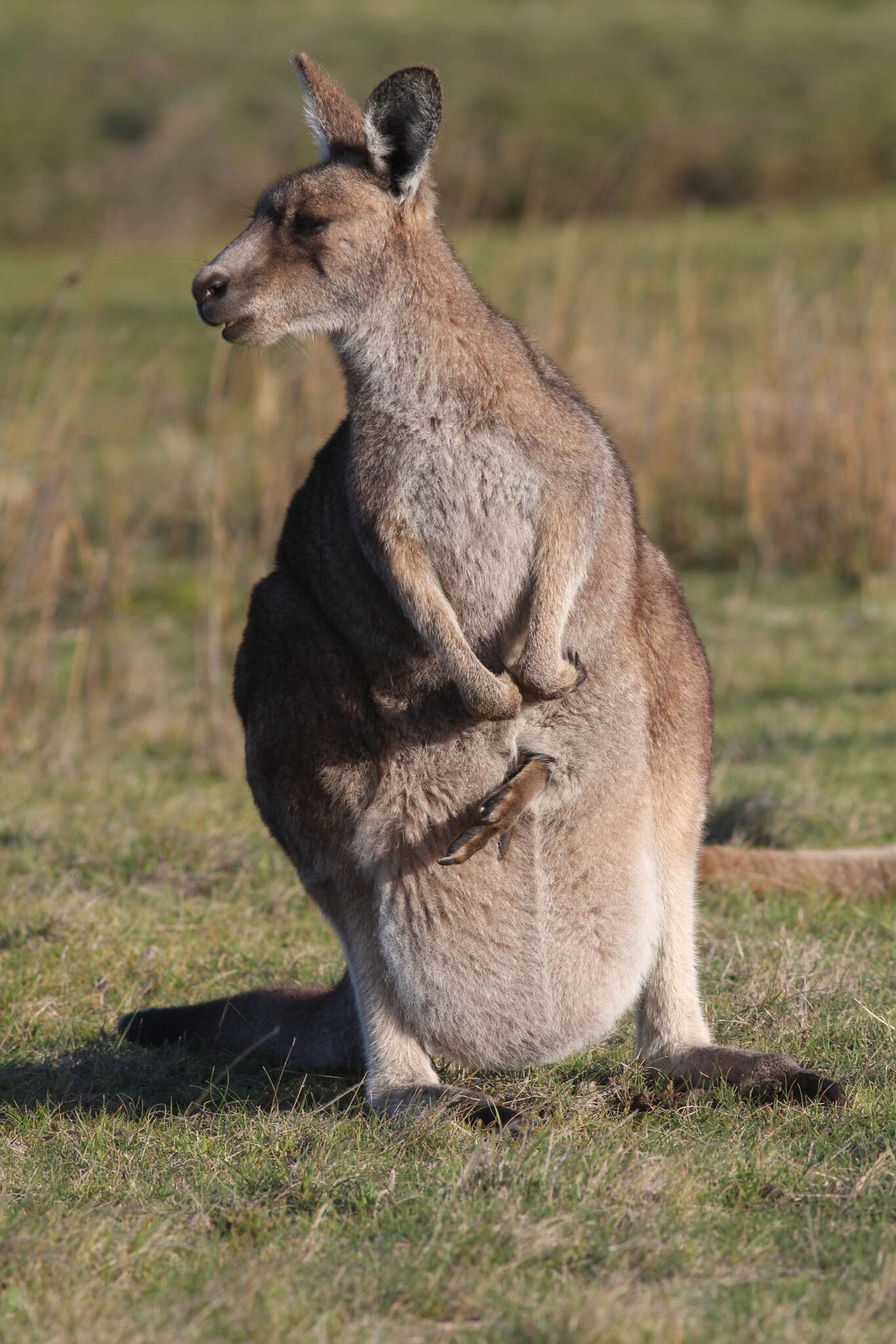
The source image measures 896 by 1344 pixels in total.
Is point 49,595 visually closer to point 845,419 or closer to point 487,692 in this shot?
point 487,692

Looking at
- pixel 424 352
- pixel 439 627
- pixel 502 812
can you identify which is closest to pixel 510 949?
pixel 502 812

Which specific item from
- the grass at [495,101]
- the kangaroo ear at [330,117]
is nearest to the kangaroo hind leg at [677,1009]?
the kangaroo ear at [330,117]

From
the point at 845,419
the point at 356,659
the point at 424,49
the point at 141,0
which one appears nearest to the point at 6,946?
the point at 356,659

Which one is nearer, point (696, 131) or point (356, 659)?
point (356, 659)

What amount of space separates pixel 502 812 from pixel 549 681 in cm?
24

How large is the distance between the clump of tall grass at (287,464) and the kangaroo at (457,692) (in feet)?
9.28

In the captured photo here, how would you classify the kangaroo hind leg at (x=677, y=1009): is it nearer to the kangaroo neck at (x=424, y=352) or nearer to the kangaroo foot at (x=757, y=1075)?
the kangaroo foot at (x=757, y=1075)

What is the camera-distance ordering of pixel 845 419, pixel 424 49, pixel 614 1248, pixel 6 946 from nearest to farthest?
1. pixel 614 1248
2. pixel 6 946
3. pixel 845 419
4. pixel 424 49

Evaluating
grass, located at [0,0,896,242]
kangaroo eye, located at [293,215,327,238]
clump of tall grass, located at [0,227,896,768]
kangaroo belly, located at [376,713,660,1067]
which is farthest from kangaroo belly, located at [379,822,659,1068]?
grass, located at [0,0,896,242]

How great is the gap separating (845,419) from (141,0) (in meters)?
28.1

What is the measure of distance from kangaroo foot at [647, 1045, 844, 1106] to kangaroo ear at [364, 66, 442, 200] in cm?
161

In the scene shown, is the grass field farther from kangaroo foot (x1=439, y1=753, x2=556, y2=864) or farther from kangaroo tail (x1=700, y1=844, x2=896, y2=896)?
kangaroo foot (x1=439, y1=753, x2=556, y2=864)

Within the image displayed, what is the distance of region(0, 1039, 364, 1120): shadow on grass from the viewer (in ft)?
9.75

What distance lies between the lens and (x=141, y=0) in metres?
32.2
